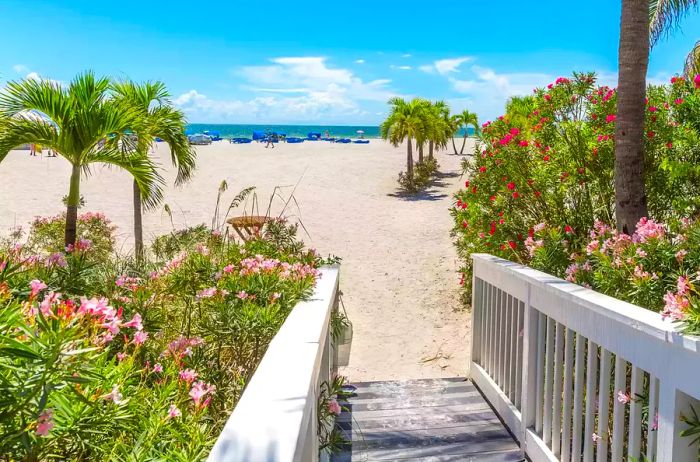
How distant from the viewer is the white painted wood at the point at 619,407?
2061 mm

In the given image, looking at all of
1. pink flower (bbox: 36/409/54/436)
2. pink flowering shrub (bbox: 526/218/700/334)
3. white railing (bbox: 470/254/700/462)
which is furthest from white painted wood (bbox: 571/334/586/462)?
pink flower (bbox: 36/409/54/436)

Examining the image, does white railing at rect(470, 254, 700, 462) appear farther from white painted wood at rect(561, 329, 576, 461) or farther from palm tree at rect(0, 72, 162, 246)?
palm tree at rect(0, 72, 162, 246)

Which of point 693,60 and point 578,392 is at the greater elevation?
point 693,60

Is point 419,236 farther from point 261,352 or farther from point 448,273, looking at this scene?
point 261,352

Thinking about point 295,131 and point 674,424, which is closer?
point 674,424

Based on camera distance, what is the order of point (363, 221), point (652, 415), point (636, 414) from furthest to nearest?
point (363, 221) → point (636, 414) → point (652, 415)

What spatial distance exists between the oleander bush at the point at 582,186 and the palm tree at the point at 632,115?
19 centimetres

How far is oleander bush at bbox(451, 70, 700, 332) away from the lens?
107 inches

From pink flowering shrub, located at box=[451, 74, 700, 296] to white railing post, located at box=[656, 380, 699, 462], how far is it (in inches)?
87.2

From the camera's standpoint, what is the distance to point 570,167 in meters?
4.80

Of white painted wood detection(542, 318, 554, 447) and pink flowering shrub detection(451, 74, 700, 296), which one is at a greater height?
pink flowering shrub detection(451, 74, 700, 296)

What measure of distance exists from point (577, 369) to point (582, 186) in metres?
2.92

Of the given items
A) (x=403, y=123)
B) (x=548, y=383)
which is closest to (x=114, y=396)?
(x=548, y=383)

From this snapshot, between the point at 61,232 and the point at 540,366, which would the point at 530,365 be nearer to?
the point at 540,366
